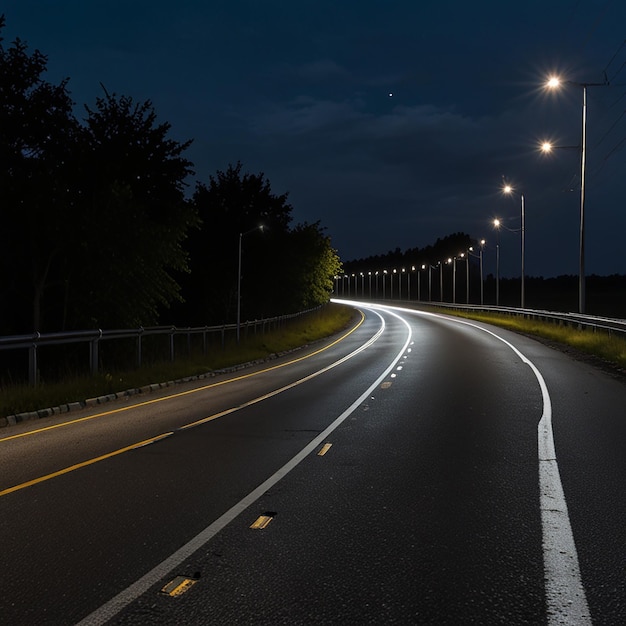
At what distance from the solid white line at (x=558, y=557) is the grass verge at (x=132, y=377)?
9497 mm

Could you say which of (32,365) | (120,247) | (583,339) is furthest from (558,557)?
(583,339)

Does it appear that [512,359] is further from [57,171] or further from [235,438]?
[57,171]

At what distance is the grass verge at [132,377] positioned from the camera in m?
13.3

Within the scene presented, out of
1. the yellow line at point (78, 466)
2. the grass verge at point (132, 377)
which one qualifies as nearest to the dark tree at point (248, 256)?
the grass verge at point (132, 377)

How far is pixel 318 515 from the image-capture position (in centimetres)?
617

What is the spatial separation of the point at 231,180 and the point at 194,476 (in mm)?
52773

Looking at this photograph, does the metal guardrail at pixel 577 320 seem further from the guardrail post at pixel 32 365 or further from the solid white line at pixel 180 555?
the solid white line at pixel 180 555

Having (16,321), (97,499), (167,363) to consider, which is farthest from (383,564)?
(16,321)

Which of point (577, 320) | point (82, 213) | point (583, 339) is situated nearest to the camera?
point (82, 213)

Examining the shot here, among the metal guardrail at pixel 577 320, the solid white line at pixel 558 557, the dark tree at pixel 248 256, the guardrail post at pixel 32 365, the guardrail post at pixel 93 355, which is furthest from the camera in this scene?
the dark tree at pixel 248 256

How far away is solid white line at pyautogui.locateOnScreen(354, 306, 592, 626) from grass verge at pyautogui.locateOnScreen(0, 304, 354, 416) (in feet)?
31.2

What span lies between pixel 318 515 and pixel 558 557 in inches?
83.1

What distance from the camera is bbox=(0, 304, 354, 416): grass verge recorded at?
13.3 m

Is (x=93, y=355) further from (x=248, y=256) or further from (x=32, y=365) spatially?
(x=248, y=256)
